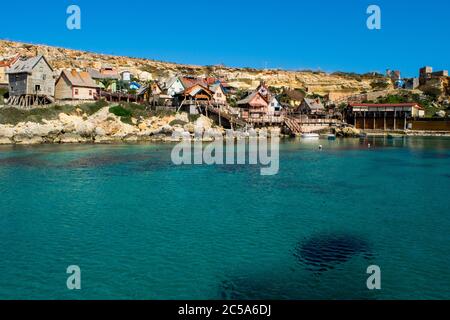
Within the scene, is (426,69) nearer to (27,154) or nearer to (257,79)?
(257,79)

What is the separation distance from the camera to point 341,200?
29.0m

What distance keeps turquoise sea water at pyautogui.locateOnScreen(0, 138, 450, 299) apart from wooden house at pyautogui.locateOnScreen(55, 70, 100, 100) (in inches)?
1558

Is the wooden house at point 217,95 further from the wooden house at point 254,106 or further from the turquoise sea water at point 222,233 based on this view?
the turquoise sea water at point 222,233

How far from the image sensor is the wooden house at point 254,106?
93125 millimetres

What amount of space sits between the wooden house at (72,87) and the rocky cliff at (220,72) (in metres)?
49.5

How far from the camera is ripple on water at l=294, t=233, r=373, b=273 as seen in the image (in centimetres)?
1709

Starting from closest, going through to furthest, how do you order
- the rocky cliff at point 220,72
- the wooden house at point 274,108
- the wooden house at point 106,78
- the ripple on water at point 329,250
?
the ripple on water at point 329,250, the wooden house at point 106,78, the wooden house at point 274,108, the rocky cliff at point 220,72

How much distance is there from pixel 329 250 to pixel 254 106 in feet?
259

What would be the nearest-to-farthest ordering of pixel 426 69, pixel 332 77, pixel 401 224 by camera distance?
1. pixel 401 224
2. pixel 426 69
3. pixel 332 77

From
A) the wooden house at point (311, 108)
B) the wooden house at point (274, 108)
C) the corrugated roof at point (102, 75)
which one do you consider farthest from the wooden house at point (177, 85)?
the wooden house at point (311, 108)

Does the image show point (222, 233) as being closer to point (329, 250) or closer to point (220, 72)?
point (329, 250)
